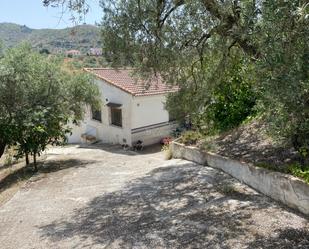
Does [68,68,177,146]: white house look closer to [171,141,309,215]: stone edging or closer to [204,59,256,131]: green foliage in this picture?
[204,59,256,131]: green foliage

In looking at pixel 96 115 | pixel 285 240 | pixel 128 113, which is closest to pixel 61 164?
pixel 128 113

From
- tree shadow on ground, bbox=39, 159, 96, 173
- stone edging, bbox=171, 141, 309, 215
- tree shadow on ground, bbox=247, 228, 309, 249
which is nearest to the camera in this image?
tree shadow on ground, bbox=247, 228, 309, 249

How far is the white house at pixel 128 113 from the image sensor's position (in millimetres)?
22453

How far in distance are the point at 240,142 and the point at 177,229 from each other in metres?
4.81

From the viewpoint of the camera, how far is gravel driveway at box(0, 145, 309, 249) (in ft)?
20.7

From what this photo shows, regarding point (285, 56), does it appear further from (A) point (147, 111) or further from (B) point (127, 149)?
(A) point (147, 111)

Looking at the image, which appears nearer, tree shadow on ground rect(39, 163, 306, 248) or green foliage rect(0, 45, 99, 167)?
tree shadow on ground rect(39, 163, 306, 248)

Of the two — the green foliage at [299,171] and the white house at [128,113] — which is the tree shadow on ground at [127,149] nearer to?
the white house at [128,113]

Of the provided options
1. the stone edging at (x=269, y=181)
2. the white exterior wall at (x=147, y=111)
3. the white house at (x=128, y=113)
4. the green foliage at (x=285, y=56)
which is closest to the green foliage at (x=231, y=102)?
the stone edging at (x=269, y=181)

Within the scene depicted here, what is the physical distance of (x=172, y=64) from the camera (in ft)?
35.5

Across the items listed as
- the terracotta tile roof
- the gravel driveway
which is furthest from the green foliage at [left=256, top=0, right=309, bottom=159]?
the terracotta tile roof

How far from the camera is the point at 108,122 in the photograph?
2409cm

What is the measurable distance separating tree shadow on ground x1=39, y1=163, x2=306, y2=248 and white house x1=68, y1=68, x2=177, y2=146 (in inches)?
486

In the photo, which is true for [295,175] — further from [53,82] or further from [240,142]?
[53,82]
